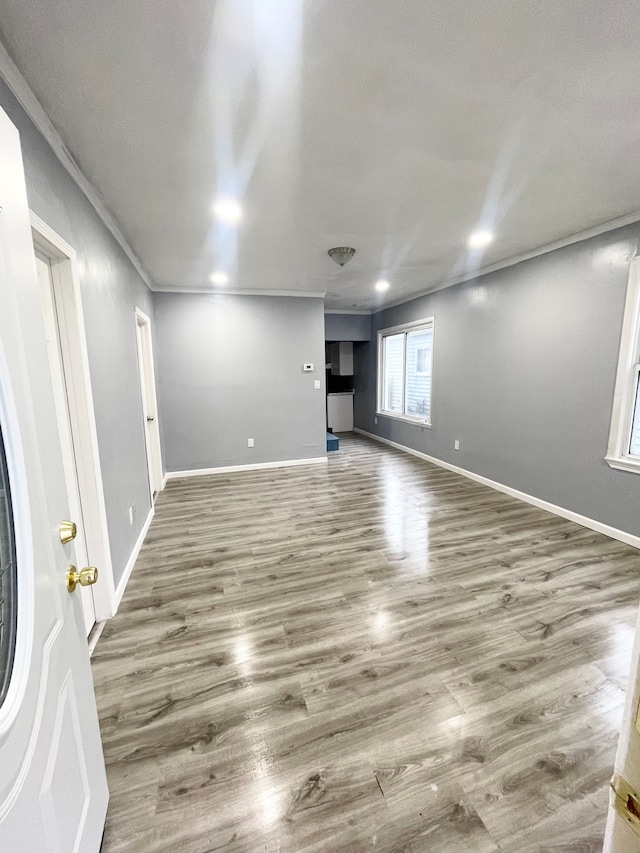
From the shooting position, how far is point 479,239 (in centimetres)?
312

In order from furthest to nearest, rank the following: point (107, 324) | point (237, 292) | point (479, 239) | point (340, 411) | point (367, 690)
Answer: point (340, 411)
point (237, 292)
point (479, 239)
point (107, 324)
point (367, 690)

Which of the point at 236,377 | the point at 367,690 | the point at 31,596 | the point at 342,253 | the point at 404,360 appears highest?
the point at 342,253

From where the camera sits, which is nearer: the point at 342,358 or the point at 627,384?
the point at 627,384

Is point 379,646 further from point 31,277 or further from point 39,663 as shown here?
point 31,277

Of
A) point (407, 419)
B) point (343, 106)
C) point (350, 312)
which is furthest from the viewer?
point (350, 312)

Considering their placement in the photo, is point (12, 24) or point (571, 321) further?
point (571, 321)

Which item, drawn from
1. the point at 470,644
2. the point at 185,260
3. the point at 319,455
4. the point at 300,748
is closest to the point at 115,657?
the point at 300,748

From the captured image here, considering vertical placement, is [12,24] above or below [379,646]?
above

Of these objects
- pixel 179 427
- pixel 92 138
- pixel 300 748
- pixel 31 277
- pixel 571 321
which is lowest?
pixel 300 748

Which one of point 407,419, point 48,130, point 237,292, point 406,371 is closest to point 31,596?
point 48,130

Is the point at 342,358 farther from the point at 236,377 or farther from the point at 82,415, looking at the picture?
→ the point at 82,415

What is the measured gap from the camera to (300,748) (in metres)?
1.37

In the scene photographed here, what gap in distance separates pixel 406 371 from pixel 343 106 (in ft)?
15.3

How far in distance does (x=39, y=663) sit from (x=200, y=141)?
209 centimetres
